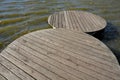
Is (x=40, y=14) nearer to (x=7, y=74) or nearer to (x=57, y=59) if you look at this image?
(x=57, y=59)

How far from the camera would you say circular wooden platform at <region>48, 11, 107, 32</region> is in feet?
17.4

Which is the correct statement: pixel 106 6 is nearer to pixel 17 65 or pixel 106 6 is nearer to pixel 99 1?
pixel 99 1

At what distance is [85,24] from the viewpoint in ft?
18.1

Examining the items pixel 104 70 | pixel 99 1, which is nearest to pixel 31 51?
pixel 104 70

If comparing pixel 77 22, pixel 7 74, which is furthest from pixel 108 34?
pixel 7 74

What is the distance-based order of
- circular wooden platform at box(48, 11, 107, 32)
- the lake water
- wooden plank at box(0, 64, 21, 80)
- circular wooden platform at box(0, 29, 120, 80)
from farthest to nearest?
the lake water, circular wooden platform at box(48, 11, 107, 32), circular wooden platform at box(0, 29, 120, 80), wooden plank at box(0, 64, 21, 80)

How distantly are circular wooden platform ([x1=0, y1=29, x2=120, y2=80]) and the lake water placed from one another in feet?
4.65

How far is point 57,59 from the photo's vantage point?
3453 mm

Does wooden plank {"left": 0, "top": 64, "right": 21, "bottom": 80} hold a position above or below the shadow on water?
above

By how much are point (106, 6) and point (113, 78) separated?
612 centimetres

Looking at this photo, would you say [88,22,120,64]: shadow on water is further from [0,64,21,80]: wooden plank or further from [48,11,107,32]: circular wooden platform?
[0,64,21,80]: wooden plank

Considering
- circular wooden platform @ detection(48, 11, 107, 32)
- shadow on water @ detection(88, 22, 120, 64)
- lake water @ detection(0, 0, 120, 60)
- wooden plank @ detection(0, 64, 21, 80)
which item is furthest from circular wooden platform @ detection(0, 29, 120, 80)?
lake water @ detection(0, 0, 120, 60)

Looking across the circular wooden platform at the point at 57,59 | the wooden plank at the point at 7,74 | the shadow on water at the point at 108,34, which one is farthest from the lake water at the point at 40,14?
the wooden plank at the point at 7,74

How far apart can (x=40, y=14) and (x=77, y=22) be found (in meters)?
2.13
